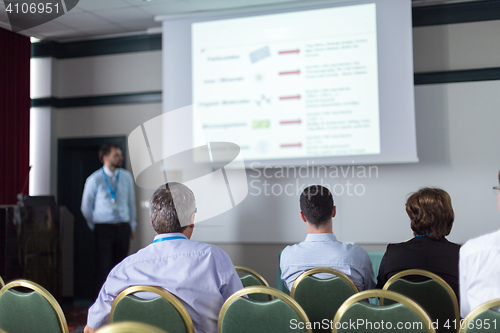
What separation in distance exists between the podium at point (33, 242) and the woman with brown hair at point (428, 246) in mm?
3280

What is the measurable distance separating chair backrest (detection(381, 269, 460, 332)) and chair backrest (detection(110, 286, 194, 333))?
2.75 feet

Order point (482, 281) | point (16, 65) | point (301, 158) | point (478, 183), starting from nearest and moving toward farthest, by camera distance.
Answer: point (482, 281) → point (478, 183) → point (301, 158) → point (16, 65)

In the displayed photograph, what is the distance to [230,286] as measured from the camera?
1.70m

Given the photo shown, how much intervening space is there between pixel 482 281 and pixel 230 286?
3.02 ft

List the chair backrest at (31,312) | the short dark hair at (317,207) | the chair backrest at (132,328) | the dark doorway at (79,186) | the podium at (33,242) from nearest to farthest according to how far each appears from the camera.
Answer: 1. the chair backrest at (132,328)
2. the chair backrest at (31,312)
3. the short dark hair at (317,207)
4. the podium at (33,242)
5. the dark doorway at (79,186)

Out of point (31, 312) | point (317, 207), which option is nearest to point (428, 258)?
point (317, 207)

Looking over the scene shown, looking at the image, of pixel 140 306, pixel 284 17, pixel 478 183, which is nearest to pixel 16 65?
pixel 284 17

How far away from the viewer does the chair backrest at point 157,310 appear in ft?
5.08

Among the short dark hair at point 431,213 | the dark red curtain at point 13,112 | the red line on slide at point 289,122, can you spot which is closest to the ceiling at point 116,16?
the dark red curtain at point 13,112

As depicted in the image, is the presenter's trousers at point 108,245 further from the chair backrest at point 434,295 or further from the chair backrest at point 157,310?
the chair backrest at point 434,295

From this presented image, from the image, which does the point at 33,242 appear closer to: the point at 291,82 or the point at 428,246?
the point at 291,82

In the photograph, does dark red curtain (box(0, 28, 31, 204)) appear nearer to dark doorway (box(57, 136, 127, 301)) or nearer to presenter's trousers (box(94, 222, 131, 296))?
dark doorway (box(57, 136, 127, 301))

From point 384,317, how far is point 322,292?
60 cm

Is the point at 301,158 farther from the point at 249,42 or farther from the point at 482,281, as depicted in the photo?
the point at 482,281
